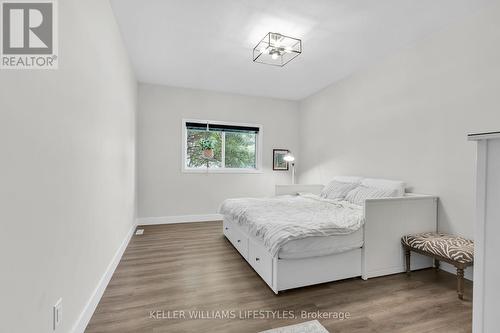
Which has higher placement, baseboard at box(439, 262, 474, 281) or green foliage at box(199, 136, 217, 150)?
green foliage at box(199, 136, 217, 150)

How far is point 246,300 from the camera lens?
75.5 inches

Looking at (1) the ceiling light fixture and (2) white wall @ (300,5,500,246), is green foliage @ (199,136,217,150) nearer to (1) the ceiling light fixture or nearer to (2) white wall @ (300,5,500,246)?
(1) the ceiling light fixture

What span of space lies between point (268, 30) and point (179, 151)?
280 centimetres

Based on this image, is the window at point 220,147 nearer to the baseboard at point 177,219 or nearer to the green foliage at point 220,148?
the green foliage at point 220,148

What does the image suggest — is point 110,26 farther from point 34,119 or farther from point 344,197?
point 344,197

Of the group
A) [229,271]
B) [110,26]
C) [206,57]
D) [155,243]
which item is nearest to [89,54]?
[110,26]

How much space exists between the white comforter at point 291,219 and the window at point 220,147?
1676mm

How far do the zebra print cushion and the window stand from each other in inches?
126

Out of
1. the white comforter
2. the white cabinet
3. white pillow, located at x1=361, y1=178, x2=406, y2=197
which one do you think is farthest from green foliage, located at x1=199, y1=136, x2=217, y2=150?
the white cabinet

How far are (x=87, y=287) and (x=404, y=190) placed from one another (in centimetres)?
338

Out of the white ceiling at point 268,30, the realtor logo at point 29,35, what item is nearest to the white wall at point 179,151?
the white ceiling at point 268,30

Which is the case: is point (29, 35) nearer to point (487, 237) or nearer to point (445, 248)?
point (487, 237)

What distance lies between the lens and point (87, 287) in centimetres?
166

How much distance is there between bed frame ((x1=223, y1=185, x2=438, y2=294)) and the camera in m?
2.03
